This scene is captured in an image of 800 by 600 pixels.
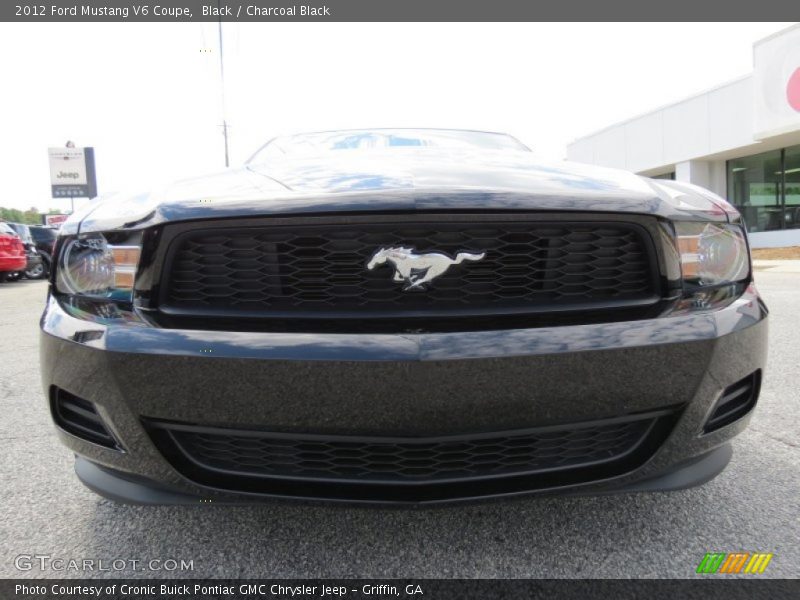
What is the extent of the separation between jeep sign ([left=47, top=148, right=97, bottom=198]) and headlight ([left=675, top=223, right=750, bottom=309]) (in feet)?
168

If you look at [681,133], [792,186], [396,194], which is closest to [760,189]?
[792,186]

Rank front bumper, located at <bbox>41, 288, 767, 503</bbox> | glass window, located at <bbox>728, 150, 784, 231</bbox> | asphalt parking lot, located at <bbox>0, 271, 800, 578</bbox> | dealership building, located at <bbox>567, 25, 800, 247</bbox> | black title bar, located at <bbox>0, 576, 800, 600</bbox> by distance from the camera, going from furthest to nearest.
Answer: glass window, located at <bbox>728, 150, 784, 231</bbox>, dealership building, located at <bbox>567, 25, 800, 247</bbox>, asphalt parking lot, located at <bbox>0, 271, 800, 578</bbox>, black title bar, located at <bbox>0, 576, 800, 600</bbox>, front bumper, located at <bbox>41, 288, 767, 503</bbox>

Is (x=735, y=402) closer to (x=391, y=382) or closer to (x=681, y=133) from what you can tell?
(x=391, y=382)

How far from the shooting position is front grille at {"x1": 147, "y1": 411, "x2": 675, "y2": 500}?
1297mm

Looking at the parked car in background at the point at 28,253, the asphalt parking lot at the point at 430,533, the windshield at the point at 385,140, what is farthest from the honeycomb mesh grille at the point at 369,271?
the parked car in background at the point at 28,253

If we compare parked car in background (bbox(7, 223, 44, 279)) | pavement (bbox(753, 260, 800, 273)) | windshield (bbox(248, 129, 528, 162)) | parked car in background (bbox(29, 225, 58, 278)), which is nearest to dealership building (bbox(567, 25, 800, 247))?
pavement (bbox(753, 260, 800, 273))

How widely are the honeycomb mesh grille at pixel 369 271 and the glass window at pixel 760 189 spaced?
2012 cm

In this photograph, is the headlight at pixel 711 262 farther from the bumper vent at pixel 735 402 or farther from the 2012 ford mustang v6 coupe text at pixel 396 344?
the bumper vent at pixel 735 402

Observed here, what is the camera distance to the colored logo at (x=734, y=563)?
4.75ft

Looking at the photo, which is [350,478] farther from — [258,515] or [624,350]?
[624,350]

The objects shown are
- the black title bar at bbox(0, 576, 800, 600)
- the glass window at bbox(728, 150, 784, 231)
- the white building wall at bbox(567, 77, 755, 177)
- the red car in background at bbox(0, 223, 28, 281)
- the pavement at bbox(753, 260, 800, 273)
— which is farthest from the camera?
the glass window at bbox(728, 150, 784, 231)

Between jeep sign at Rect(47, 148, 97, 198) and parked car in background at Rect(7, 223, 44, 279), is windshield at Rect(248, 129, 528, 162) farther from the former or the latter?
jeep sign at Rect(47, 148, 97, 198)

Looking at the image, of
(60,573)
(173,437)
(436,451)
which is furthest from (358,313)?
(60,573)

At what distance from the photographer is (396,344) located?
48.7 inches
